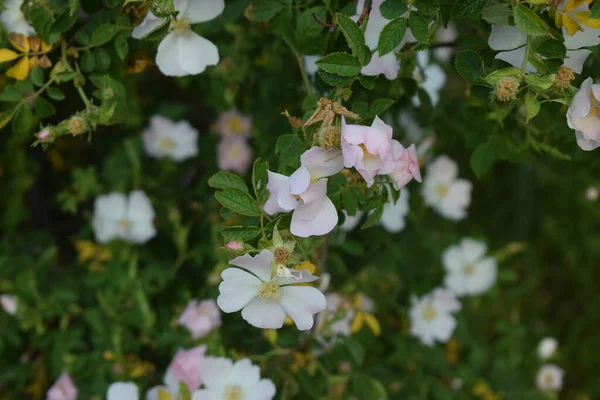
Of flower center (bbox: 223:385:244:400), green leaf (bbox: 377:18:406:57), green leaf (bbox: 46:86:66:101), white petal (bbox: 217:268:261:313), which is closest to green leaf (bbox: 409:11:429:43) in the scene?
green leaf (bbox: 377:18:406:57)

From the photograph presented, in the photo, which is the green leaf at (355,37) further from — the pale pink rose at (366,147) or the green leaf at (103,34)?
the green leaf at (103,34)

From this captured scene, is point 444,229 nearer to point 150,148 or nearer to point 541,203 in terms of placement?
point 541,203

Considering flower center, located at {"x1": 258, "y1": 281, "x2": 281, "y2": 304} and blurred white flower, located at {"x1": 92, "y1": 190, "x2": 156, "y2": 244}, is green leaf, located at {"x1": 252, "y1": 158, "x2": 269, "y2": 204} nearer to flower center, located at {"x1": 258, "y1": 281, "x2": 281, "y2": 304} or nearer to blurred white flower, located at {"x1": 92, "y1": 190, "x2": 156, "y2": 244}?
flower center, located at {"x1": 258, "y1": 281, "x2": 281, "y2": 304}

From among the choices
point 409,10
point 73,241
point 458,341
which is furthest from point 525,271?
point 409,10

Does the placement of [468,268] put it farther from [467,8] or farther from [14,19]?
[14,19]

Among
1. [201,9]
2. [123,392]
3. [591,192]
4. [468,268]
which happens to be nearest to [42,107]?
[201,9]

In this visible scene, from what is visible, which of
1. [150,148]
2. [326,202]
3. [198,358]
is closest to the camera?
[326,202]
